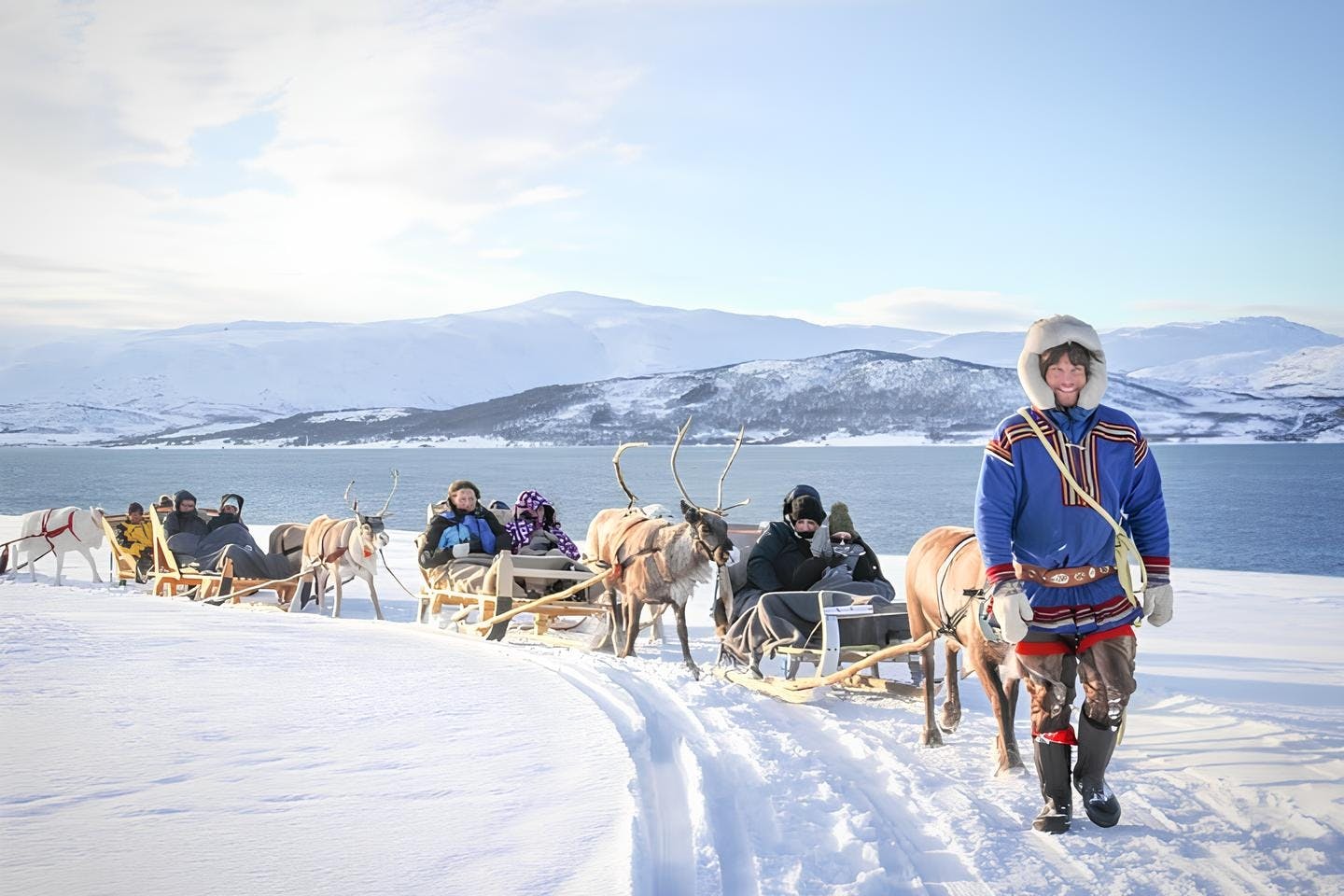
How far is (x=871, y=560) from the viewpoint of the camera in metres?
9.06

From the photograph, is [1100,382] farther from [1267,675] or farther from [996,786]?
[1267,675]

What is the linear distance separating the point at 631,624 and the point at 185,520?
10184 millimetres

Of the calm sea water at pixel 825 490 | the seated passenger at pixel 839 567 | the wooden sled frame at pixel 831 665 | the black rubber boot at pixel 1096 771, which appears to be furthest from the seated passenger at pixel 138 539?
the black rubber boot at pixel 1096 771

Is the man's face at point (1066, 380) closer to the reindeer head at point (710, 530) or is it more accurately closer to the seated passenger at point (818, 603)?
the seated passenger at point (818, 603)

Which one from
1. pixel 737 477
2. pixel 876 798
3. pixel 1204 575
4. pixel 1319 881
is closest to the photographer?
pixel 1319 881

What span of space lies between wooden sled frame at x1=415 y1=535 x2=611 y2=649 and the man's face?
6.27 meters

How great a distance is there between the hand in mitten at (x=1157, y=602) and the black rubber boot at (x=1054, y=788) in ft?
2.30

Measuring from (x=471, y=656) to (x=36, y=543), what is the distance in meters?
15.2

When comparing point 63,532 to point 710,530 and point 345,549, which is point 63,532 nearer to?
point 345,549

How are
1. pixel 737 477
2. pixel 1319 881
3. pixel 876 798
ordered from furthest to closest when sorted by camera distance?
pixel 737 477, pixel 876 798, pixel 1319 881

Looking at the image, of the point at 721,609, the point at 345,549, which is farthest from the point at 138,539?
the point at 721,609

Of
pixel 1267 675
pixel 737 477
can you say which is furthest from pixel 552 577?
pixel 737 477

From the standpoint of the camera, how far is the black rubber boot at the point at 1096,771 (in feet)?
15.8

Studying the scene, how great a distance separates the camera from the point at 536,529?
1334 centimetres
